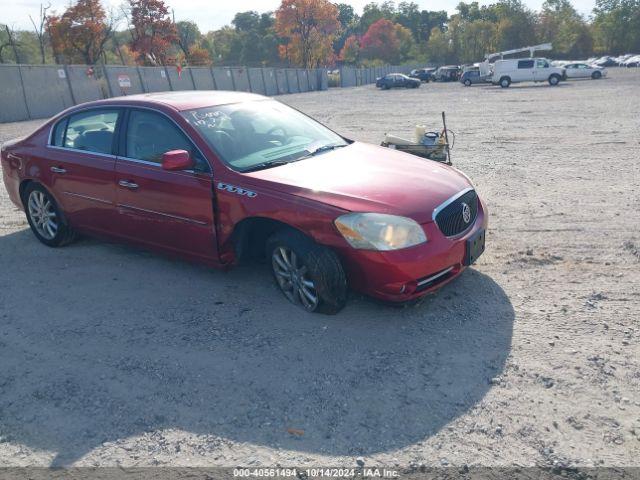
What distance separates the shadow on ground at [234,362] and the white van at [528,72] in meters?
39.8

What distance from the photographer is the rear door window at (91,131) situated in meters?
5.49

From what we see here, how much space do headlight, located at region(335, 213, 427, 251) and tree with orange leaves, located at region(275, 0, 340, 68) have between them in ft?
260

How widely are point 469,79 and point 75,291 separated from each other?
1894 inches

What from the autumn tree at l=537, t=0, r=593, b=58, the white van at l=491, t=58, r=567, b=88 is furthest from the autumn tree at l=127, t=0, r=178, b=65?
the autumn tree at l=537, t=0, r=593, b=58

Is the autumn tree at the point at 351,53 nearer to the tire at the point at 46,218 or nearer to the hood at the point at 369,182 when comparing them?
the tire at the point at 46,218

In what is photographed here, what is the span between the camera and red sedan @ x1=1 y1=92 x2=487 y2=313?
4129 millimetres

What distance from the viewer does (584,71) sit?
150ft

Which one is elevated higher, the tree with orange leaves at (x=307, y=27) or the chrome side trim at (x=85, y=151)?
the tree with orange leaves at (x=307, y=27)

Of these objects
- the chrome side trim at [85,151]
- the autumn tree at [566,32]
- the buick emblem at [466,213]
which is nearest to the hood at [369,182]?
the buick emblem at [466,213]

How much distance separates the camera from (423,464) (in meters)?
2.83

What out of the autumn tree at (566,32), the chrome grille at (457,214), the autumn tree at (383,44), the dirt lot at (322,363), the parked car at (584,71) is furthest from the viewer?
the autumn tree at (383,44)

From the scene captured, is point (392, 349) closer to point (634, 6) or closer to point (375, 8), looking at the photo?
point (634, 6)

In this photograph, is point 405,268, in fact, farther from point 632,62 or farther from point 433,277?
point 632,62

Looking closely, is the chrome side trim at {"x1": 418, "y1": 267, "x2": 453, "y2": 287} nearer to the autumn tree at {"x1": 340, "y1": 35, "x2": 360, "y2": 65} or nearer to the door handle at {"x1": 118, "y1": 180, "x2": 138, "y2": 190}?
the door handle at {"x1": 118, "y1": 180, "x2": 138, "y2": 190}
